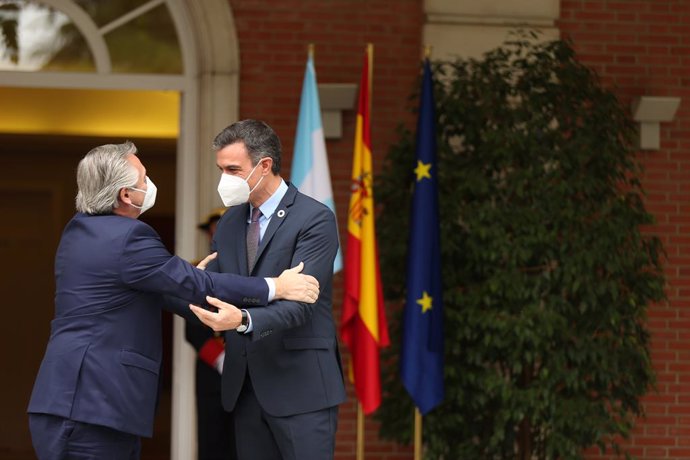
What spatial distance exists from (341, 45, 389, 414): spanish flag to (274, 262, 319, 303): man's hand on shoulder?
93.5 inches

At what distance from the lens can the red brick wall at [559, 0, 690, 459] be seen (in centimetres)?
733

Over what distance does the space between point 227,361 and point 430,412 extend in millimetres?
2347

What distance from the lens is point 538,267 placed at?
5871 millimetres

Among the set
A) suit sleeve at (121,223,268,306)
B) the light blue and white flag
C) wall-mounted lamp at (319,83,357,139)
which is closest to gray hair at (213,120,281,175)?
suit sleeve at (121,223,268,306)

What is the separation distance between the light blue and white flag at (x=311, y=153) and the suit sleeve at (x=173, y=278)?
248 centimetres

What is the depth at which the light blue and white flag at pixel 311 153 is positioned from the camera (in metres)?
6.32

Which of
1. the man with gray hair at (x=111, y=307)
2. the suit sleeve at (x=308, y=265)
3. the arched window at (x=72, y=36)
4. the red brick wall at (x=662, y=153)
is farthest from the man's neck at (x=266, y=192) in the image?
the red brick wall at (x=662, y=153)

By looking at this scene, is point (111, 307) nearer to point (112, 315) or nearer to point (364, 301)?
point (112, 315)

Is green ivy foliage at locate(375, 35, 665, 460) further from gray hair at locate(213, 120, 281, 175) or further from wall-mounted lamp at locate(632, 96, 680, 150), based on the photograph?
gray hair at locate(213, 120, 281, 175)

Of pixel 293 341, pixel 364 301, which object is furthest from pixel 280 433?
pixel 364 301

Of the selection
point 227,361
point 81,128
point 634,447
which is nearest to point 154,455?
point 81,128

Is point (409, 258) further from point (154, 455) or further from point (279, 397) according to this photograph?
point (154, 455)

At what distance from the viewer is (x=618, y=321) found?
18.9 feet

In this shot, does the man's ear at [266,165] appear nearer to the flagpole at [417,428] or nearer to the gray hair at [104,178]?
the gray hair at [104,178]
